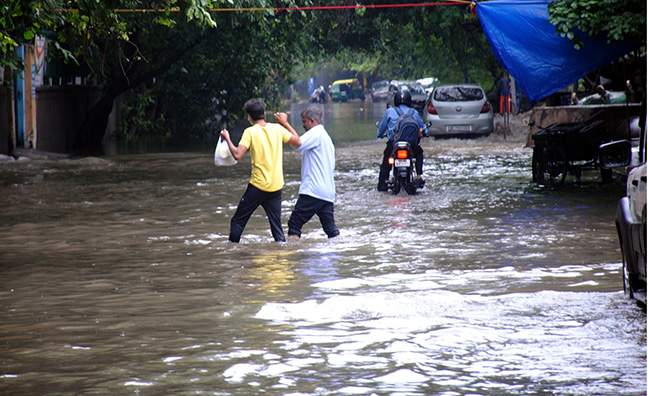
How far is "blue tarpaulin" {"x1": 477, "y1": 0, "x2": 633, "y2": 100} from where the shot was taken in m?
17.9

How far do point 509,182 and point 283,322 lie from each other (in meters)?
12.9

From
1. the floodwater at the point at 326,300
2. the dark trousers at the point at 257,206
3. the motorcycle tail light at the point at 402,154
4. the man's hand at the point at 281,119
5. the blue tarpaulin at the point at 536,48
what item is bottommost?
the floodwater at the point at 326,300

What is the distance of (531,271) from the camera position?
11195 millimetres

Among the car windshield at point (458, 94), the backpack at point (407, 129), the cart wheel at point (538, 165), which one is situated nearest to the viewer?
the backpack at point (407, 129)

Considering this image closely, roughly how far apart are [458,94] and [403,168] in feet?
57.1

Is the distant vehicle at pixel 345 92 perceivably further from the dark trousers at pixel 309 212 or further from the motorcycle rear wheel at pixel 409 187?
the dark trousers at pixel 309 212

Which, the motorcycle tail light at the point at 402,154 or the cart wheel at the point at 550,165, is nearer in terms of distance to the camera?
the motorcycle tail light at the point at 402,154

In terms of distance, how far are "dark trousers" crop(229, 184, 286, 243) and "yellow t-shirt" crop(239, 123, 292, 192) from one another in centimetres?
7

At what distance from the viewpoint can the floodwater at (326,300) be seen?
23.7 feet

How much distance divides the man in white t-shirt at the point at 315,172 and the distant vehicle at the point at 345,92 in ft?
301

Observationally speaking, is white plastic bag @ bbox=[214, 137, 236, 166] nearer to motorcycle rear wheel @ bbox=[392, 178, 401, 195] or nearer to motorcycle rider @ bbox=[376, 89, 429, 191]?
motorcycle rider @ bbox=[376, 89, 429, 191]

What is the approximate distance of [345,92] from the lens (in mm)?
105312

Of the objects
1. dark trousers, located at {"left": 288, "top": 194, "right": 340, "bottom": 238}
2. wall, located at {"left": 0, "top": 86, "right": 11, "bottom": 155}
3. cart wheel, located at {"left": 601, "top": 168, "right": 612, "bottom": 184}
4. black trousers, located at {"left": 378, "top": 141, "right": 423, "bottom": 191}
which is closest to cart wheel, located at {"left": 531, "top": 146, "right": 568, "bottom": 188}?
cart wheel, located at {"left": 601, "top": 168, "right": 612, "bottom": 184}

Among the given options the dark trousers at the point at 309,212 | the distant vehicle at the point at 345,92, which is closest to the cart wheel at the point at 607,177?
the dark trousers at the point at 309,212
